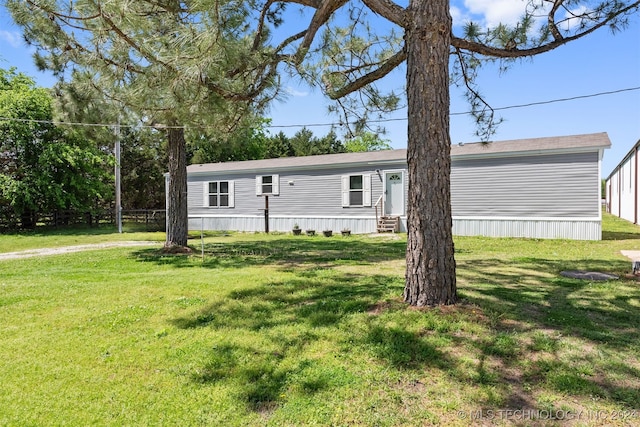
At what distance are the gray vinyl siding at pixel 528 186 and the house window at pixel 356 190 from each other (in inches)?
120

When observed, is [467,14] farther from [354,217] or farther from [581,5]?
[354,217]

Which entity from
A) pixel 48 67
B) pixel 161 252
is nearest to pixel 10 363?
pixel 161 252

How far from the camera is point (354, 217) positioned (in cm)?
1503

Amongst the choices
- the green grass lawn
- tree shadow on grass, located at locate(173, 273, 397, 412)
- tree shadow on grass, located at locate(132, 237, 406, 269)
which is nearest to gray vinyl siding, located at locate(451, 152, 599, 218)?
tree shadow on grass, located at locate(132, 237, 406, 269)

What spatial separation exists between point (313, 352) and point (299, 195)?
1317 cm

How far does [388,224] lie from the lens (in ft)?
46.3

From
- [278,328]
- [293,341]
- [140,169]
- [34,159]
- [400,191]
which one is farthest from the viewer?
[140,169]

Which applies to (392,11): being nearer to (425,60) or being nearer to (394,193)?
(425,60)

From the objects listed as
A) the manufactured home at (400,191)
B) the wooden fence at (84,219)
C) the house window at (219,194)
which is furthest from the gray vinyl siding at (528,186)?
the wooden fence at (84,219)

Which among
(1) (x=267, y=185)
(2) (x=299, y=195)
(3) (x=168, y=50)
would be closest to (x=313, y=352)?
(3) (x=168, y=50)

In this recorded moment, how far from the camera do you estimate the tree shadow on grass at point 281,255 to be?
7645 mm

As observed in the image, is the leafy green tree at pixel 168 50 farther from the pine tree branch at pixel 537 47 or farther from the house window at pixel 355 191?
the house window at pixel 355 191

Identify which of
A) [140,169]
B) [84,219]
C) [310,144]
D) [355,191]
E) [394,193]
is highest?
[310,144]

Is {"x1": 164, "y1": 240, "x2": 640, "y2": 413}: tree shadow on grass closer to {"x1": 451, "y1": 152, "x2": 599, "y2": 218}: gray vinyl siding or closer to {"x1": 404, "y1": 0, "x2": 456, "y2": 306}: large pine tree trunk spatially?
{"x1": 404, "y1": 0, "x2": 456, "y2": 306}: large pine tree trunk
